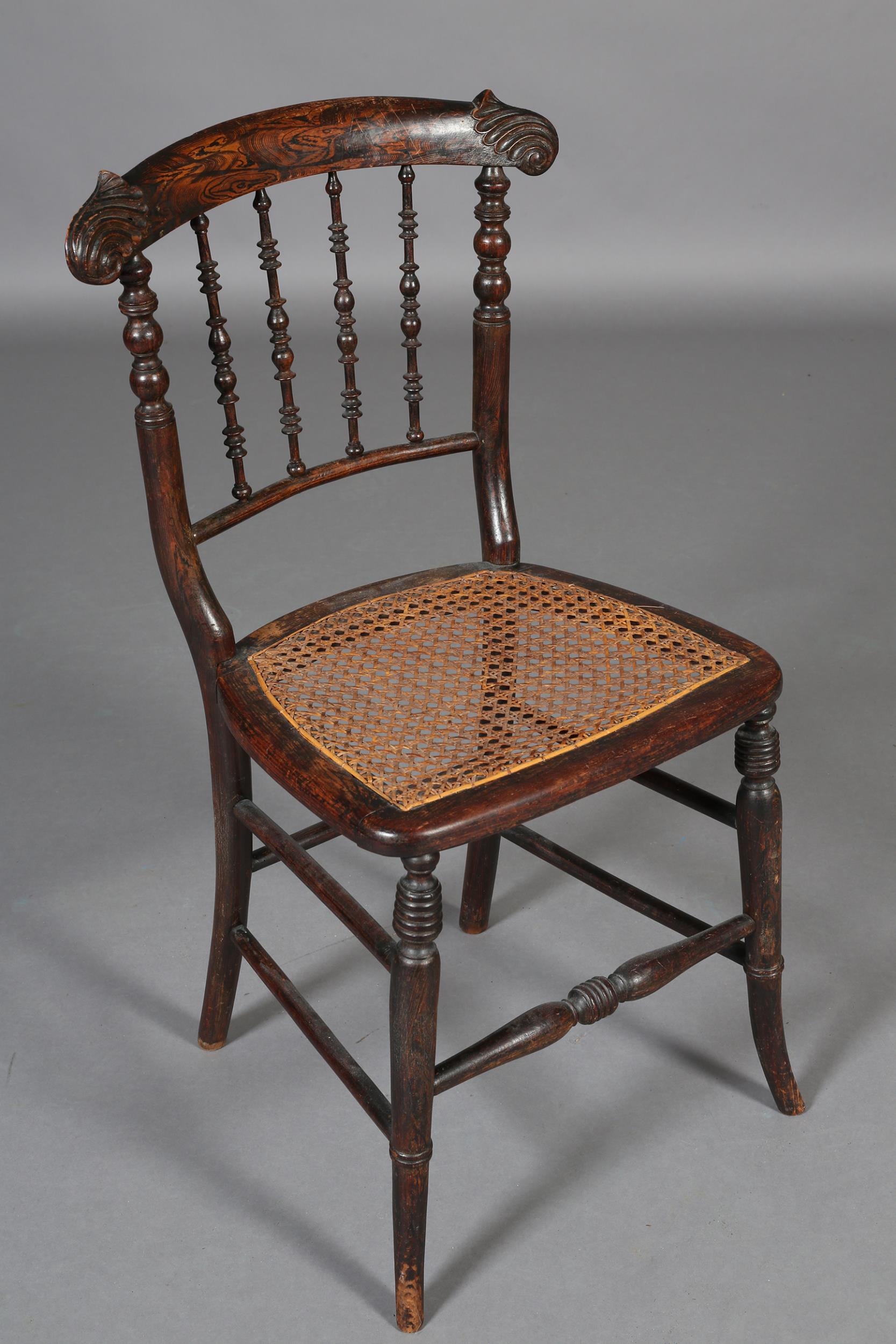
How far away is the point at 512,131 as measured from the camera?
157 cm

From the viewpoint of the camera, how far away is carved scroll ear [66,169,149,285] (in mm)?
1302

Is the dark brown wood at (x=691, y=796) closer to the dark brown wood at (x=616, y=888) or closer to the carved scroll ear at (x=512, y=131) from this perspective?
the dark brown wood at (x=616, y=888)

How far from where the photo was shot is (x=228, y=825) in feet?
5.29

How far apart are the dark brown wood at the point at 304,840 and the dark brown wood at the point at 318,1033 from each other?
8 centimetres

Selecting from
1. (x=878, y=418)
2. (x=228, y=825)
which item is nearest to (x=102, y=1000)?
(x=228, y=825)

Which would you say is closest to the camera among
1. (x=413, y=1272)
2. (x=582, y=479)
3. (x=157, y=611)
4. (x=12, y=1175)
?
(x=413, y=1272)

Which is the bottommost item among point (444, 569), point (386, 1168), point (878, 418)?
point (386, 1168)

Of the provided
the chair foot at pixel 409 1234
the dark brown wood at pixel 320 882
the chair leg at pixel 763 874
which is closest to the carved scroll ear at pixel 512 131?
the chair leg at pixel 763 874

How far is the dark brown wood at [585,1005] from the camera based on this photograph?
1.42 m

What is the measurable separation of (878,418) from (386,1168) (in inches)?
98.6

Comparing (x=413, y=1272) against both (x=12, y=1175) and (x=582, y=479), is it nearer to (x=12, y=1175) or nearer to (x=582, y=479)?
(x=12, y=1175)

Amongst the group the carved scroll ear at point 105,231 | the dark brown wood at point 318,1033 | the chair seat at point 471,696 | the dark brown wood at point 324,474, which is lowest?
the dark brown wood at point 318,1033

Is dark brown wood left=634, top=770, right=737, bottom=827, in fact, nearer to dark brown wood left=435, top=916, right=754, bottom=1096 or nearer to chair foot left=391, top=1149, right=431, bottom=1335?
dark brown wood left=435, top=916, right=754, bottom=1096

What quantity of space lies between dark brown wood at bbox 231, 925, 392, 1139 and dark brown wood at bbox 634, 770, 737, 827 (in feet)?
1.39
